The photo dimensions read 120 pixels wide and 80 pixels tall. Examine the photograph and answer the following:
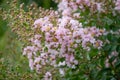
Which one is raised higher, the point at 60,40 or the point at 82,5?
the point at 82,5

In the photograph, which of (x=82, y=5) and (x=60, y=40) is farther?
(x=82, y=5)

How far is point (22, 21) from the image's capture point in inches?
112

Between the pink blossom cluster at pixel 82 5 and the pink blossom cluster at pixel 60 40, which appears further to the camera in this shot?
the pink blossom cluster at pixel 82 5

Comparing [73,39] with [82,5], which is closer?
[73,39]

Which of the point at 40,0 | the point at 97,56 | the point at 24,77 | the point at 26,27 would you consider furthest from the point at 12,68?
the point at 40,0

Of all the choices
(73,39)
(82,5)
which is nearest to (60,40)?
(73,39)

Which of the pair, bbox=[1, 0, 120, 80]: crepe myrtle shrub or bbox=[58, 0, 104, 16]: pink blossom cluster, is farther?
bbox=[58, 0, 104, 16]: pink blossom cluster

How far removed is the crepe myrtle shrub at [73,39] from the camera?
8.27 ft

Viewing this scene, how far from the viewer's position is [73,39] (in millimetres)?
2498

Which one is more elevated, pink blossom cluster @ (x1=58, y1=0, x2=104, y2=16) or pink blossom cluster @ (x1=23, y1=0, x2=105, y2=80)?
pink blossom cluster @ (x1=58, y1=0, x2=104, y2=16)

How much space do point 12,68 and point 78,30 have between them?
1096mm

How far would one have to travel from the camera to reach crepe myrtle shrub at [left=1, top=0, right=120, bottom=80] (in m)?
2.52

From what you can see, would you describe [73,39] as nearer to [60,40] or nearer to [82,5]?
[60,40]

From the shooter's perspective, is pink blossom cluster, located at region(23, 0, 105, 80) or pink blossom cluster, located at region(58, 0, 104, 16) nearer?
pink blossom cluster, located at region(23, 0, 105, 80)
